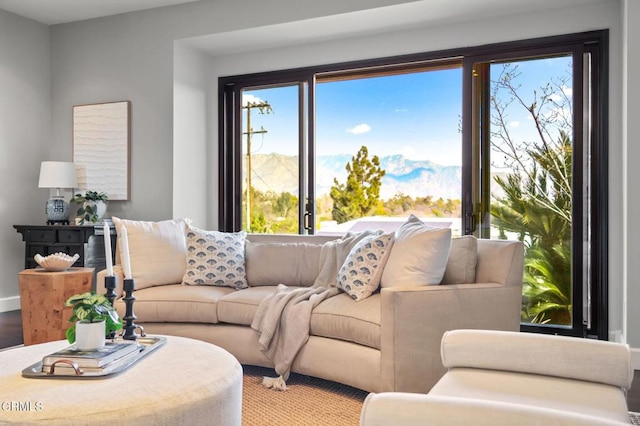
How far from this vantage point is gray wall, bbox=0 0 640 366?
4.17 metres

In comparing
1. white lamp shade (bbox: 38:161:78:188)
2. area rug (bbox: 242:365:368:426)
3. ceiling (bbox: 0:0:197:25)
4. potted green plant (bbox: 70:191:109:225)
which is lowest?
area rug (bbox: 242:365:368:426)

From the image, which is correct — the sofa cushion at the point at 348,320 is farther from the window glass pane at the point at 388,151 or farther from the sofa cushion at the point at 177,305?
the window glass pane at the point at 388,151

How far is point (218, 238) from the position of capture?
3875mm

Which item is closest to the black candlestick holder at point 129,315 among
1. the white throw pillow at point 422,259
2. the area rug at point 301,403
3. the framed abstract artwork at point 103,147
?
the area rug at point 301,403

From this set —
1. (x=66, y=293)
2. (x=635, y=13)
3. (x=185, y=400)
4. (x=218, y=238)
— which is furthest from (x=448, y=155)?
(x=185, y=400)

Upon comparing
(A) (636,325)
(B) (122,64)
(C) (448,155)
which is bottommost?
(A) (636,325)

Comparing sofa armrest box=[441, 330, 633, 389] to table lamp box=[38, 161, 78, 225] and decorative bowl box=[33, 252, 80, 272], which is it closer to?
decorative bowl box=[33, 252, 80, 272]

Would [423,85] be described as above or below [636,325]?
above

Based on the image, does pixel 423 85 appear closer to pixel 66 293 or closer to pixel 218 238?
pixel 218 238

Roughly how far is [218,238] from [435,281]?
1.63 metres

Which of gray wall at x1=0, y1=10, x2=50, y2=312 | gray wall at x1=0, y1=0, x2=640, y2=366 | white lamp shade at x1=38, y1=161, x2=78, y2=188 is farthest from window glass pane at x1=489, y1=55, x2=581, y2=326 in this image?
gray wall at x1=0, y1=10, x2=50, y2=312

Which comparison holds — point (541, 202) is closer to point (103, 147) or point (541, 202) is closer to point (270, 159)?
point (270, 159)

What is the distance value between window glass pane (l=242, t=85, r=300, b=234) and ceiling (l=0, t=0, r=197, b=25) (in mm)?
1184

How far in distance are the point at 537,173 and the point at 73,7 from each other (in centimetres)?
436
